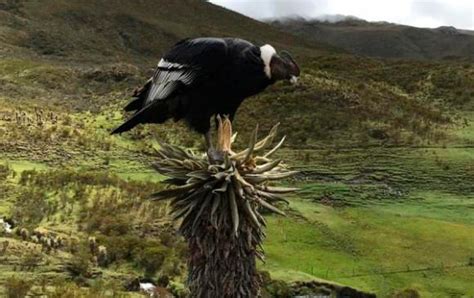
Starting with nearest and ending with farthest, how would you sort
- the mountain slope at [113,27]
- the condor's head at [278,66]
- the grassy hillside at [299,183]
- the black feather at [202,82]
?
1. the condor's head at [278,66]
2. the black feather at [202,82]
3. the grassy hillside at [299,183]
4. the mountain slope at [113,27]

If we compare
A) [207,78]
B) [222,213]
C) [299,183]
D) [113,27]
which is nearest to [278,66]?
A: [207,78]

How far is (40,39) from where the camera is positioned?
75.3 metres

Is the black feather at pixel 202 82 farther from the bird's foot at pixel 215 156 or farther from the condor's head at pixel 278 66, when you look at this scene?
the bird's foot at pixel 215 156

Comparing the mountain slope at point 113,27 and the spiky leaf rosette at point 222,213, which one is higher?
the spiky leaf rosette at point 222,213

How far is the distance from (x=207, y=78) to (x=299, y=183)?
16.3 m

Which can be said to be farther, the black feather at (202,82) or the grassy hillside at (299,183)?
the grassy hillside at (299,183)

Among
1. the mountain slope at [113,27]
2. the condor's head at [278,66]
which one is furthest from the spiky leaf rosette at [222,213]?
the mountain slope at [113,27]

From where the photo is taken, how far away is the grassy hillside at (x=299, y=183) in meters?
13.7

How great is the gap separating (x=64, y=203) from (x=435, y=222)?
8770 millimetres

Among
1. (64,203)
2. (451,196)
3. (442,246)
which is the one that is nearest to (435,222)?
(442,246)

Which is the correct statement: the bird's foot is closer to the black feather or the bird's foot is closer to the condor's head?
the black feather

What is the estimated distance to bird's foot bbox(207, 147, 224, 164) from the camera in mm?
4473

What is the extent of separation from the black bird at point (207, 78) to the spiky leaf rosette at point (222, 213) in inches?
15.0

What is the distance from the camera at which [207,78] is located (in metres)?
4.73
